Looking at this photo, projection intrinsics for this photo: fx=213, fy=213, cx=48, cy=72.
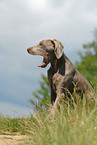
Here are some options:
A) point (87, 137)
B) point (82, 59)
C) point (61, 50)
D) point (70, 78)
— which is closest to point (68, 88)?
point (70, 78)

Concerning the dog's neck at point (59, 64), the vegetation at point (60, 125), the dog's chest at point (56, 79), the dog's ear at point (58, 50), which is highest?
the dog's ear at point (58, 50)

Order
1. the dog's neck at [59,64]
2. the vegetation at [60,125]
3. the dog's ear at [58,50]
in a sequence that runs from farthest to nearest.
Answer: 1. the dog's neck at [59,64]
2. the dog's ear at [58,50]
3. the vegetation at [60,125]

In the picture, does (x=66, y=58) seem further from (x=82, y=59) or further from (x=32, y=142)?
(x=82, y=59)

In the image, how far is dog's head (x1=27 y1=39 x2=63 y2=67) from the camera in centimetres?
530

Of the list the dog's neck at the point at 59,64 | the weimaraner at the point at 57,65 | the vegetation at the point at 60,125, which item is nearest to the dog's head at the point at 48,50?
the weimaraner at the point at 57,65

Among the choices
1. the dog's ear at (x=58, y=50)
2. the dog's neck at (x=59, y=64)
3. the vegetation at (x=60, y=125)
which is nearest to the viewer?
the vegetation at (x=60, y=125)

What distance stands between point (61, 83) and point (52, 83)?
29 cm

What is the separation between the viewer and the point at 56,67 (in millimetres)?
5512

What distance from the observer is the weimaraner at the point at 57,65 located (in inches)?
209

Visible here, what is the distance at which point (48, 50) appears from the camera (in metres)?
5.40

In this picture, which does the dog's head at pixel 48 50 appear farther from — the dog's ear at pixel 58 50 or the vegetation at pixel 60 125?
the vegetation at pixel 60 125

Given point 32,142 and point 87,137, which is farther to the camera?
point 32,142

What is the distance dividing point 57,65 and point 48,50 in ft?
1.49

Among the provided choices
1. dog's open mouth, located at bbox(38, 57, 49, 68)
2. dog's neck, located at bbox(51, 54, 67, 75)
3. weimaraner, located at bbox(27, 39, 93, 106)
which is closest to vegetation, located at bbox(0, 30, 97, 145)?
weimaraner, located at bbox(27, 39, 93, 106)
